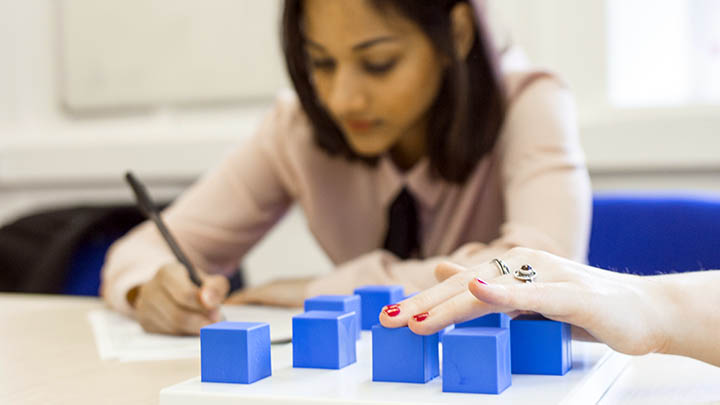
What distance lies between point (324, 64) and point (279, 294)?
0.40m

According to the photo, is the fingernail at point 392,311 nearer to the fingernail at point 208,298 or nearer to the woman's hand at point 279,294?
the fingernail at point 208,298

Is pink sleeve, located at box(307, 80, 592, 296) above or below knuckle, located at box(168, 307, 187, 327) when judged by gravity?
above

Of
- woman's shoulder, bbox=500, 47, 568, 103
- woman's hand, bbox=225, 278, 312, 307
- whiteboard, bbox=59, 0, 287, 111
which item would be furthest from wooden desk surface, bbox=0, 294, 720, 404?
whiteboard, bbox=59, 0, 287, 111

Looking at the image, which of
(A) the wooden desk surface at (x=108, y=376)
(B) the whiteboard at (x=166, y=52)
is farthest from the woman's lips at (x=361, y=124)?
(B) the whiteboard at (x=166, y=52)

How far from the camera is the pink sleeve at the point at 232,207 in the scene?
1.43 m

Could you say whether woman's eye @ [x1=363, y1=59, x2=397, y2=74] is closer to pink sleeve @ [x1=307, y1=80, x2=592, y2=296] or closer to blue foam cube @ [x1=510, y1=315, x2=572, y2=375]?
pink sleeve @ [x1=307, y1=80, x2=592, y2=296]

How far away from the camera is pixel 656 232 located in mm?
1324

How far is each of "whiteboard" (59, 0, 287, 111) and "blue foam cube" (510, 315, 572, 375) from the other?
1809 millimetres

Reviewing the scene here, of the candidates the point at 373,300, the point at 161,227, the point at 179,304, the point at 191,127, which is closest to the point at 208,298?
the point at 179,304

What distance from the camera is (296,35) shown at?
1.39 meters

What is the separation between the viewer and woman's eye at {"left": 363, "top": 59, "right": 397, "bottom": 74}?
1300mm

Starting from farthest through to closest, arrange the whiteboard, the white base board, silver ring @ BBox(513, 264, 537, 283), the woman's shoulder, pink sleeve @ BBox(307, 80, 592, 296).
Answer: the whiteboard < the woman's shoulder < pink sleeve @ BBox(307, 80, 592, 296) < silver ring @ BBox(513, 264, 537, 283) < the white base board

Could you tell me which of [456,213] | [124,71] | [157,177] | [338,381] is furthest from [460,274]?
[124,71]

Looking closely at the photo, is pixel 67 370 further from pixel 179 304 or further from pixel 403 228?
pixel 403 228
